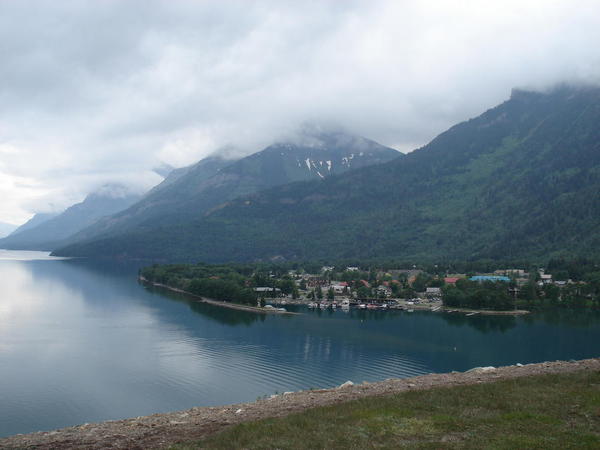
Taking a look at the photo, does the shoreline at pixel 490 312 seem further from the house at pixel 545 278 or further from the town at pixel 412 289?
the house at pixel 545 278

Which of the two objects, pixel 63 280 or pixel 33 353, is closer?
pixel 33 353

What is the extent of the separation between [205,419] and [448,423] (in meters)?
7.64

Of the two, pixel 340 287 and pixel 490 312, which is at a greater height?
pixel 340 287

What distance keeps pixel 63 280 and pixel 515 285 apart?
10908 centimetres

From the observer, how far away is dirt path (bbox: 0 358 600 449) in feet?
44.9

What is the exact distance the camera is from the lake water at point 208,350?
3562cm

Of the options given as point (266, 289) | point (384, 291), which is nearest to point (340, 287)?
point (384, 291)

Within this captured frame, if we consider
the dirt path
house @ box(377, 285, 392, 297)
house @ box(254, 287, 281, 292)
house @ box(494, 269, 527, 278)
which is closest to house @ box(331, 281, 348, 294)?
house @ box(377, 285, 392, 297)

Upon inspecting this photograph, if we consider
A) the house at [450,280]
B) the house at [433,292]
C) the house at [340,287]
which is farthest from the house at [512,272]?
the house at [340,287]

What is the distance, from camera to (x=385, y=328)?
224 feet

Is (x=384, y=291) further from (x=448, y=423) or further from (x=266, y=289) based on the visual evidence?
(x=448, y=423)

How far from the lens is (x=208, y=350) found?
51438 millimetres

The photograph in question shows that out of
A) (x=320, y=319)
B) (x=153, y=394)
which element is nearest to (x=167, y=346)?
(x=153, y=394)

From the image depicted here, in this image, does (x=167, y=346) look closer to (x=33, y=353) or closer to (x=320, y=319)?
(x=33, y=353)
